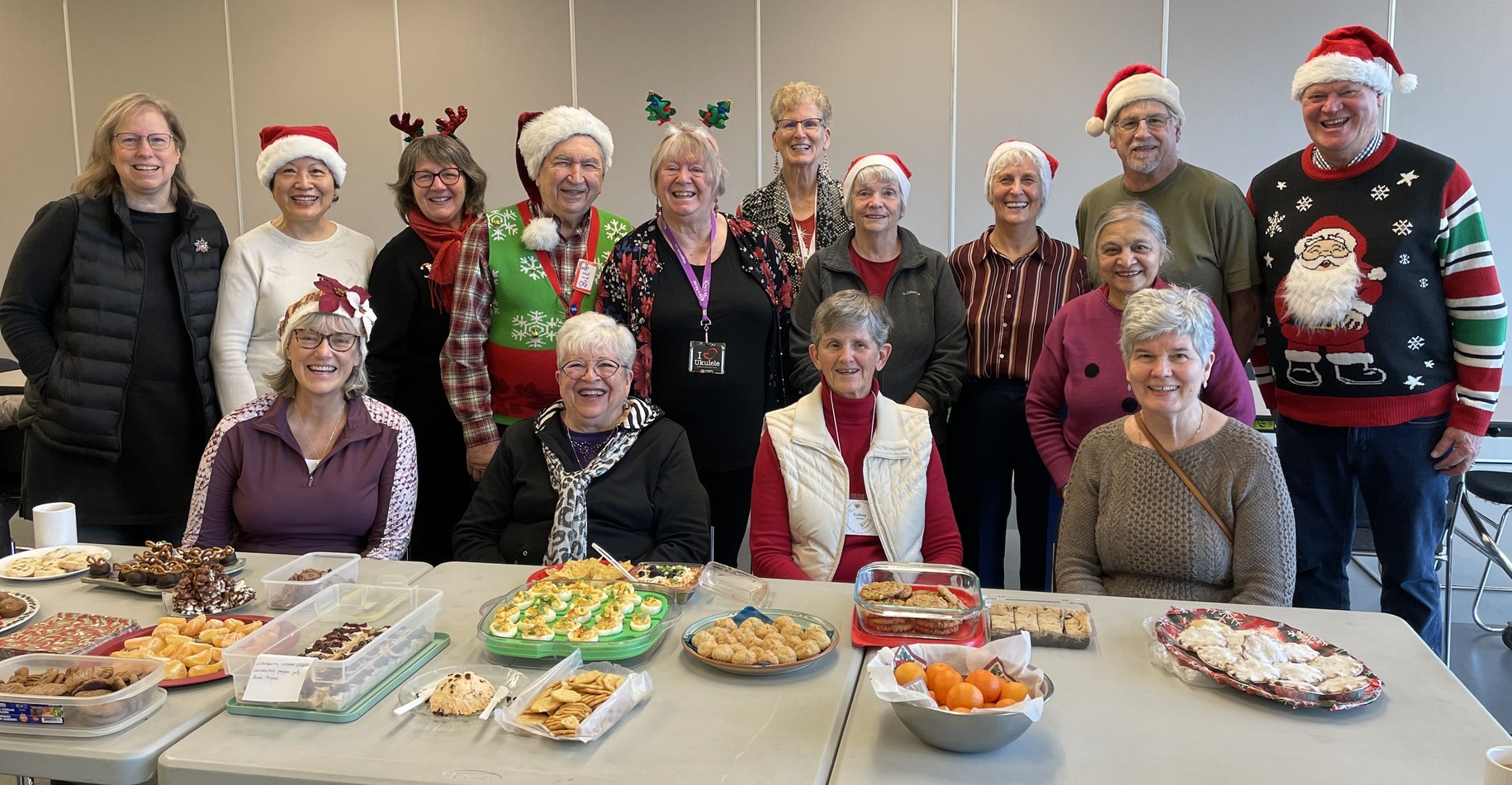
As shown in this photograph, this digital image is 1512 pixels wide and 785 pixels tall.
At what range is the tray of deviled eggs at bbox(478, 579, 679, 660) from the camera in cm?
171

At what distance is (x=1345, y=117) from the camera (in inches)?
113

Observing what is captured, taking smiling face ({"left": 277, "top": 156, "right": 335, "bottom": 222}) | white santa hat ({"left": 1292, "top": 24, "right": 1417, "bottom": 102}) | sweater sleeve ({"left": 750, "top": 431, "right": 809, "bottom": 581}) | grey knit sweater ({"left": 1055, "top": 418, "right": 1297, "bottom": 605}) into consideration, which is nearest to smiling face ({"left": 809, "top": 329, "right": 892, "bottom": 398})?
sweater sleeve ({"left": 750, "top": 431, "right": 809, "bottom": 581})

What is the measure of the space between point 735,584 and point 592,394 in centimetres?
73

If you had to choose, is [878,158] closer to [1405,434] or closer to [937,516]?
[937,516]

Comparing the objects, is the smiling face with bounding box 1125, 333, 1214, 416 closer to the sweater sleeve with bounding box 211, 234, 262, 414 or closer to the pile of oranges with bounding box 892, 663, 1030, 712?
the pile of oranges with bounding box 892, 663, 1030, 712

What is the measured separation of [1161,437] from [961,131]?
3692 mm

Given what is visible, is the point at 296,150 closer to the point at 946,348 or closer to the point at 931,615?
the point at 946,348

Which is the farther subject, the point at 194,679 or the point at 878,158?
the point at 878,158

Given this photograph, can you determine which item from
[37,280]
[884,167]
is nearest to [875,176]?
[884,167]

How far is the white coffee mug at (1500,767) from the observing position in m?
1.18

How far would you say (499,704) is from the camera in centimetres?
156

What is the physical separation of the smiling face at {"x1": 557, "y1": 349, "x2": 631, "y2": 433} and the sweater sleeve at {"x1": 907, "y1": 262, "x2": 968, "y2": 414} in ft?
2.42

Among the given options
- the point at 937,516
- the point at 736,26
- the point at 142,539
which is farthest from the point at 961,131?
the point at 142,539

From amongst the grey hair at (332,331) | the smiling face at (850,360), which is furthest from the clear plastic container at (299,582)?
the smiling face at (850,360)
